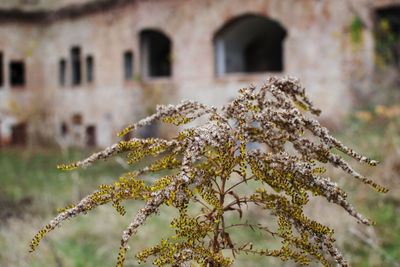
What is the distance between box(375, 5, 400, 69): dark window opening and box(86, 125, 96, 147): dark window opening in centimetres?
920

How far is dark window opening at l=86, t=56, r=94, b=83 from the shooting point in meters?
15.6

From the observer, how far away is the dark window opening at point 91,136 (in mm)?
15273

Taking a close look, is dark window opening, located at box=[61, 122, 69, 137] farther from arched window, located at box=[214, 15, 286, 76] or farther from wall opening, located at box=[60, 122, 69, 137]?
arched window, located at box=[214, 15, 286, 76]

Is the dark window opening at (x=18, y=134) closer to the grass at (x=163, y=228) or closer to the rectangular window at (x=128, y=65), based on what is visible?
the rectangular window at (x=128, y=65)

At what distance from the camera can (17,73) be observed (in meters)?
17.3

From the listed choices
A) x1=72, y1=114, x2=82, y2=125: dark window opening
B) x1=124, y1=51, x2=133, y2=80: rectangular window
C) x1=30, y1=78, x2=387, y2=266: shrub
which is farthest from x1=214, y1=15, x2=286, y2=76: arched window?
x1=30, y1=78, x2=387, y2=266: shrub

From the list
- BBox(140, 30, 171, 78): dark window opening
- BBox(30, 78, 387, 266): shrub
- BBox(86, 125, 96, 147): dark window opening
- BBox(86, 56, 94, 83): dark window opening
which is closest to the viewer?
BBox(30, 78, 387, 266): shrub

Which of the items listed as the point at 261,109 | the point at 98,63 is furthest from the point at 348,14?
the point at 261,109

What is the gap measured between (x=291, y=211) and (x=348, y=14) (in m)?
9.56

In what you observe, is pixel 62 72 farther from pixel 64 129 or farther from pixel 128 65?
pixel 128 65

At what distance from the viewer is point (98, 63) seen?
14.9 meters

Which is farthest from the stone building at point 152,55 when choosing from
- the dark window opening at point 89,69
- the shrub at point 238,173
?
the shrub at point 238,173

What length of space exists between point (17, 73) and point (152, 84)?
6669 millimetres

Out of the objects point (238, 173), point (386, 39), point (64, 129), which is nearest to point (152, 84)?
point (64, 129)
